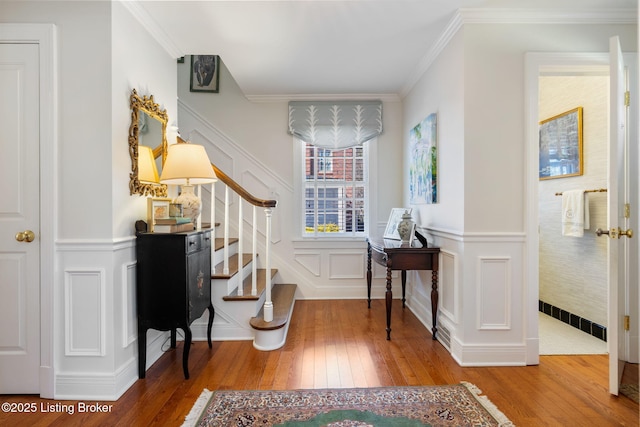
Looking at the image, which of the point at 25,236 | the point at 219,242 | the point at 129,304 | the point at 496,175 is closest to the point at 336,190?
the point at 219,242

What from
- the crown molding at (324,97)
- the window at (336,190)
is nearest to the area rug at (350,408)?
the window at (336,190)

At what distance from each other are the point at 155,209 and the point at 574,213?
350cm

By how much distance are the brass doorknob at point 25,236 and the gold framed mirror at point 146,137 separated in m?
0.58

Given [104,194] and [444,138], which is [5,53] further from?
[444,138]

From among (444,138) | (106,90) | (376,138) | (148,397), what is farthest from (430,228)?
(106,90)

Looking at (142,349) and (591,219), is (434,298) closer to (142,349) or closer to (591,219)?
(591,219)

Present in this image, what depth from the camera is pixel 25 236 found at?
1920 mm

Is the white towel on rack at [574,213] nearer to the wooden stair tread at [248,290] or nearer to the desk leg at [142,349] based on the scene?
the wooden stair tread at [248,290]

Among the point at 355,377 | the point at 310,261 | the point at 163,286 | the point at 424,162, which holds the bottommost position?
the point at 355,377

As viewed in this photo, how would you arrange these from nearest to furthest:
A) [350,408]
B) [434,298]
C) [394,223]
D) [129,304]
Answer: [350,408] < [129,304] < [434,298] < [394,223]

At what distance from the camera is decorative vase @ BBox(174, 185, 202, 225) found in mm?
2334

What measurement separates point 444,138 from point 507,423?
1.99 metres

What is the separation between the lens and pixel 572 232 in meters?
2.92

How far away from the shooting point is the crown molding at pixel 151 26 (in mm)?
2129
